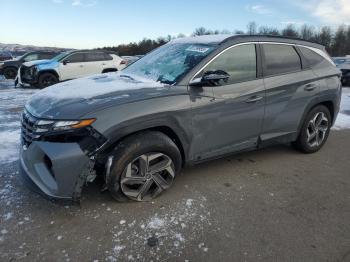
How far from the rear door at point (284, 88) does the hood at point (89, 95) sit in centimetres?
137

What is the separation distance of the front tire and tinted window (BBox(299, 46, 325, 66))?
2.49 m

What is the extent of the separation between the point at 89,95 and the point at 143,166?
2.82 feet

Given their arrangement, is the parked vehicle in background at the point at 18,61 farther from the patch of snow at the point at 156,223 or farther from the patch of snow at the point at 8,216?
the patch of snow at the point at 156,223

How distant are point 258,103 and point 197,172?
1.12m

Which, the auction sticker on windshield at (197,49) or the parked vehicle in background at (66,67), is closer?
the auction sticker on windshield at (197,49)

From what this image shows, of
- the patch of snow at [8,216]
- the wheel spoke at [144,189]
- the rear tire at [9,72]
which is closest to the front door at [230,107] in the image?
the wheel spoke at [144,189]

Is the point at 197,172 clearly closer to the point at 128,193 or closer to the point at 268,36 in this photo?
the point at 128,193

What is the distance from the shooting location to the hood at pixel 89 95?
2959 mm

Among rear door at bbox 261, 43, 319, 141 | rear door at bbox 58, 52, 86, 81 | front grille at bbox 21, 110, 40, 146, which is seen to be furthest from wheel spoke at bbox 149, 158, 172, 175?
rear door at bbox 58, 52, 86, 81

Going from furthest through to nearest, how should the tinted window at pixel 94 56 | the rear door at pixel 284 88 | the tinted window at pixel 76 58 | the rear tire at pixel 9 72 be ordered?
1. the rear tire at pixel 9 72
2. the tinted window at pixel 94 56
3. the tinted window at pixel 76 58
4. the rear door at pixel 284 88

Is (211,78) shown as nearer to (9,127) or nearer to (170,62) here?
(170,62)

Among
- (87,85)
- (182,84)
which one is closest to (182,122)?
(182,84)

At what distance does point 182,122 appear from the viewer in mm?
3365

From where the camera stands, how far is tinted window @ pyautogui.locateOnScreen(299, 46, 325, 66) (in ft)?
15.1
